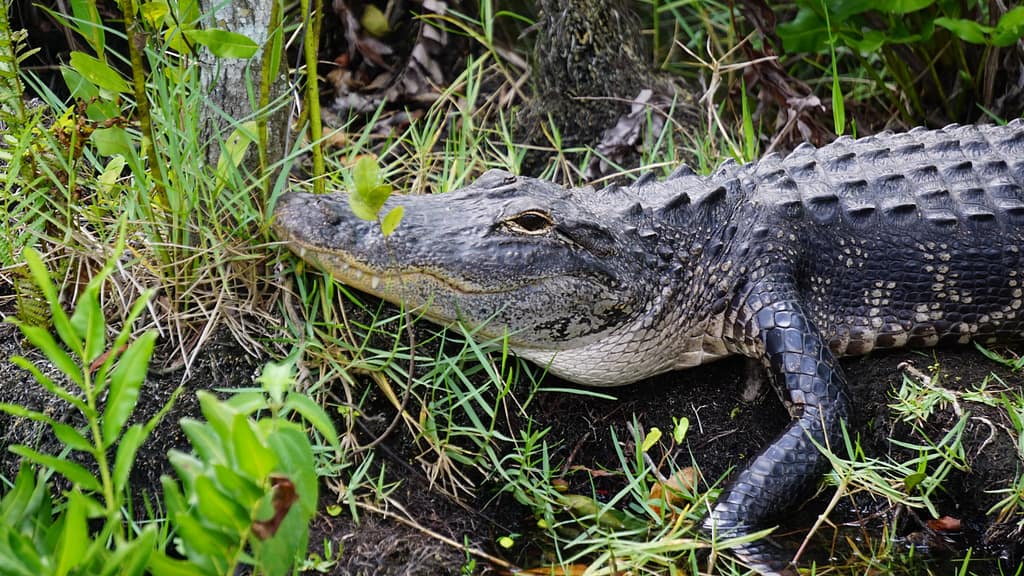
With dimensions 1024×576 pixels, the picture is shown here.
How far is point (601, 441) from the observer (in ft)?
11.2

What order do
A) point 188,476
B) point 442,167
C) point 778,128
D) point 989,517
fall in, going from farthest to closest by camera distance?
point 778,128, point 442,167, point 989,517, point 188,476

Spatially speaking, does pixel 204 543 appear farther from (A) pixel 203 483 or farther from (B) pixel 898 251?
(B) pixel 898 251

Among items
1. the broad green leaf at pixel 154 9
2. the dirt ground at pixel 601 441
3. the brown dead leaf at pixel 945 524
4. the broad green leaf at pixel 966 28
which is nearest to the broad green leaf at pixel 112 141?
the broad green leaf at pixel 154 9

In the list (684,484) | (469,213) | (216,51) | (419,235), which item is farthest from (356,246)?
(684,484)

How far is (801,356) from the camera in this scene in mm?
3285

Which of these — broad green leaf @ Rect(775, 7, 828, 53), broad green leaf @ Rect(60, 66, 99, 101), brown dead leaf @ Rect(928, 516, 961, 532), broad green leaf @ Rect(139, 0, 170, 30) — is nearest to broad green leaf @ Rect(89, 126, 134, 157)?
broad green leaf @ Rect(60, 66, 99, 101)

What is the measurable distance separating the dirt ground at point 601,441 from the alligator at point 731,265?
4.4 inches

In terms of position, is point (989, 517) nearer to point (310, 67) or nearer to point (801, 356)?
point (801, 356)

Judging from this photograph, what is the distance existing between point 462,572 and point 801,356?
1.30 metres

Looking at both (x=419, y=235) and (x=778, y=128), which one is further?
(x=778, y=128)

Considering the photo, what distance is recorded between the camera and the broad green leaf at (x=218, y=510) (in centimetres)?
182

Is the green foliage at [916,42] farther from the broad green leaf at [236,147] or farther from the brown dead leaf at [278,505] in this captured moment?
the brown dead leaf at [278,505]

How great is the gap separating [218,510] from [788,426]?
199 centimetres

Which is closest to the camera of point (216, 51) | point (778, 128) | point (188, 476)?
point (188, 476)
